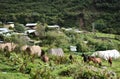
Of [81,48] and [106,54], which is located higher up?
[106,54]

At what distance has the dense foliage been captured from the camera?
81.6 m

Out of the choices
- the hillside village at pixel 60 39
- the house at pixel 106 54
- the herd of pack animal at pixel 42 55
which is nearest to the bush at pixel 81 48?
the hillside village at pixel 60 39

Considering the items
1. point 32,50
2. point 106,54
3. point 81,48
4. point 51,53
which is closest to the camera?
point 32,50

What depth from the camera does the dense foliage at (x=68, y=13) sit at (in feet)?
268

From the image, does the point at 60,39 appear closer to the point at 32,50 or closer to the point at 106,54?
the point at 106,54

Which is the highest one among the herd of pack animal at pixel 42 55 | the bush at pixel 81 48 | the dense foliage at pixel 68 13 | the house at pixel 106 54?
the herd of pack animal at pixel 42 55

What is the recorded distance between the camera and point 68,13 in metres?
86.9

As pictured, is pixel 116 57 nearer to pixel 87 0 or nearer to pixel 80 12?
pixel 80 12

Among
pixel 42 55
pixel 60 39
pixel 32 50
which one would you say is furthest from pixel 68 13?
pixel 42 55

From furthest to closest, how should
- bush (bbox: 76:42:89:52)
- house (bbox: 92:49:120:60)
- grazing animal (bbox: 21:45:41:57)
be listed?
bush (bbox: 76:42:89:52), house (bbox: 92:49:120:60), grazing animal (bbox: 21:45:41:57)

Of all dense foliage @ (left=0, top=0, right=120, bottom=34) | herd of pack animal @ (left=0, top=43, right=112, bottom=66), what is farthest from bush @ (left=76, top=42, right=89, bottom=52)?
dense foliage @ (left=0, top=0, right=120, bottom=34)

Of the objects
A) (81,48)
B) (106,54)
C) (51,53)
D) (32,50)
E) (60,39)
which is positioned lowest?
(81,48)

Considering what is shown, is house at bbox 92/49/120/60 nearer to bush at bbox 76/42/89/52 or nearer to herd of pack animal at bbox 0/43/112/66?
herd of pack animal at bbox 0/43/112/66

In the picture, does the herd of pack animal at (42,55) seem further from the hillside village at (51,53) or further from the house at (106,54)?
the house at (106,54)
